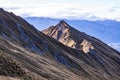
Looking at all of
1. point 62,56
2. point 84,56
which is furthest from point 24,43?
point 84,56

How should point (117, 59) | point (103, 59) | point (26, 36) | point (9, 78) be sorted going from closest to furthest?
point (9, 78) < point (26, 36) < point (103, 59) < point (117, 59)

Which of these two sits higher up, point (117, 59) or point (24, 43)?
point (117, 59)

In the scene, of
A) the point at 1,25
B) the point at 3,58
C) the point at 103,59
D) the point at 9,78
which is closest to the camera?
the point at 9,78

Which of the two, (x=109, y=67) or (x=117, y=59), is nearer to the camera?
(x=109, y=67)

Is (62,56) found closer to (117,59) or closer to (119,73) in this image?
(119,73)

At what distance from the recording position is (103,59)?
181125 mm

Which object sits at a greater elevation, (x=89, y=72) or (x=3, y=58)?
(x=89, y=72)

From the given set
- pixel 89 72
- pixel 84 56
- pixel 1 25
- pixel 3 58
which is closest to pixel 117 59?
pixel 84 56

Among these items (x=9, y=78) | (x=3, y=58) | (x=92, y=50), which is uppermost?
(x=92, y=50)

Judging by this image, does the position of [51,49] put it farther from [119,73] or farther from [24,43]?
[119,73]

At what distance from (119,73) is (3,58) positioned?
129727 millimetres

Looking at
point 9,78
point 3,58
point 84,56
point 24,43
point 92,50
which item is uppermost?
point 92,50

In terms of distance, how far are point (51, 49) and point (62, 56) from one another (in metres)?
5.11

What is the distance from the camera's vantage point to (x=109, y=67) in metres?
173
